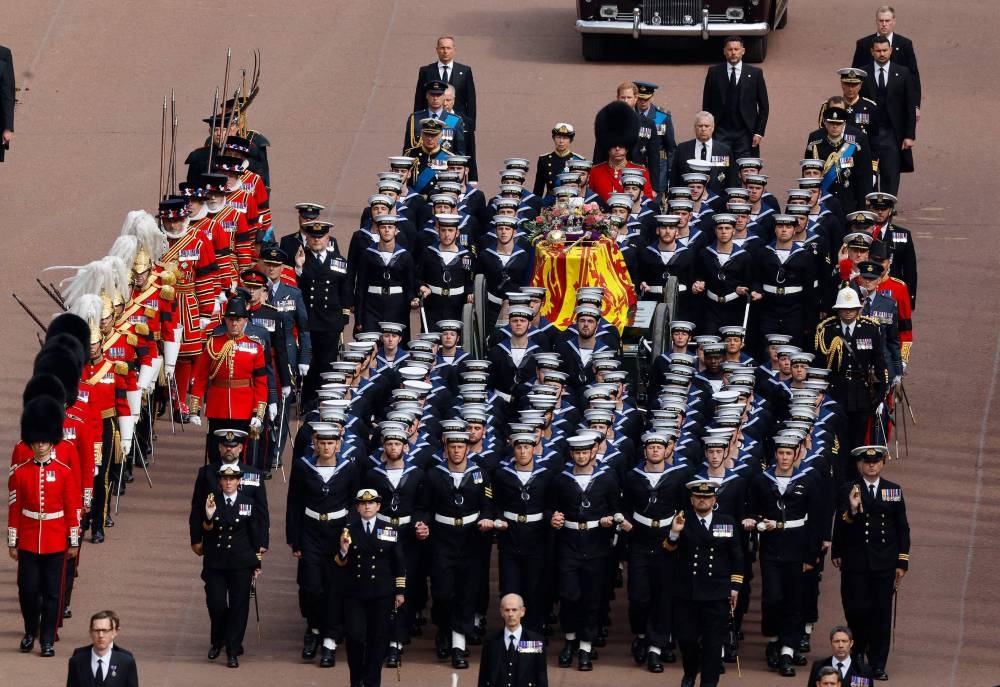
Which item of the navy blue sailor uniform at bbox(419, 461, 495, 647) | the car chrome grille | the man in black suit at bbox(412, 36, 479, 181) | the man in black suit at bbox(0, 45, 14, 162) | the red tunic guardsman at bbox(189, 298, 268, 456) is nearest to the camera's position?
the navy blue sailor uniform at bbox(419, 461, 495, 647)

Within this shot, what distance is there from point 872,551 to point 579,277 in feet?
14.0

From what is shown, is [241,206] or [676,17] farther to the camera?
[676,17]

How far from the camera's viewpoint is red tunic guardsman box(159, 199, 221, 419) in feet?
72.4

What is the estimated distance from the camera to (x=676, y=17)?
29.3m

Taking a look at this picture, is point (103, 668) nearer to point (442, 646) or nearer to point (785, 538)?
point (442, 646)

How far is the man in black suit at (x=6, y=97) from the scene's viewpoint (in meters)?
25.9

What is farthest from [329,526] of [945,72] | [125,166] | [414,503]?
[945,72]

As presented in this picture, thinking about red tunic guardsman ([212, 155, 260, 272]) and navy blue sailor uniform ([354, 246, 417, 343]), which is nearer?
navy blue sailor uniform ([354, 246, 417, 343])

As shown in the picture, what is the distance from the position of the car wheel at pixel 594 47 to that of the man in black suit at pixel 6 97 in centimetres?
705

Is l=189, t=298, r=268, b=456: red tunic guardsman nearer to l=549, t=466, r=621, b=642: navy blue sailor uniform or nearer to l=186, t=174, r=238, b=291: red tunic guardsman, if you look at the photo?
l=186, t=174, r=238, b=291: red tunic guardsman

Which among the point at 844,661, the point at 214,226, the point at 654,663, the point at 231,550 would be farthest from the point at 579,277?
the point at 844,661

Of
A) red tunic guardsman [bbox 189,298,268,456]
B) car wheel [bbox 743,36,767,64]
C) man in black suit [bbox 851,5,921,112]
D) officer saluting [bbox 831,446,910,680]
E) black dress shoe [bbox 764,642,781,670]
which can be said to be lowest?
black dress shoe [bbox 764,642,781,670]

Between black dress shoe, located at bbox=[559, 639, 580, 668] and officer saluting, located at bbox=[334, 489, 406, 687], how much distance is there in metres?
1.30

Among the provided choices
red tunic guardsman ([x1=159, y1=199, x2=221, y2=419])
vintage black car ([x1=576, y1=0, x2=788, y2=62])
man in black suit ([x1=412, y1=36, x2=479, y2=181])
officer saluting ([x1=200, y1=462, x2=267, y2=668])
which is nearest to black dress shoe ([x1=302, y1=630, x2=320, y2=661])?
officer saluting ([x1=200, y1=462, x2=267, y2=668])
